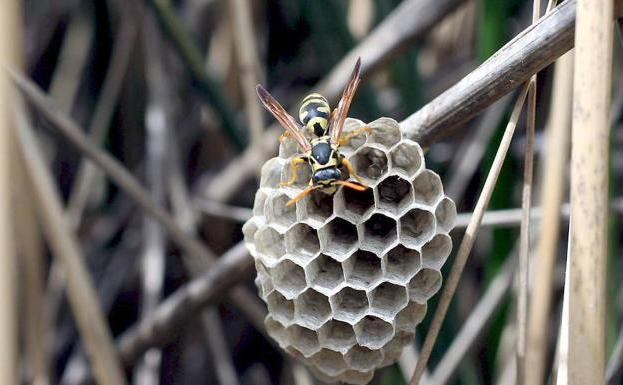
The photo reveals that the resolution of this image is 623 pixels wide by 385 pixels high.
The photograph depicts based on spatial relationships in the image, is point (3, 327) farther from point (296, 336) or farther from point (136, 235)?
point (136, 235)

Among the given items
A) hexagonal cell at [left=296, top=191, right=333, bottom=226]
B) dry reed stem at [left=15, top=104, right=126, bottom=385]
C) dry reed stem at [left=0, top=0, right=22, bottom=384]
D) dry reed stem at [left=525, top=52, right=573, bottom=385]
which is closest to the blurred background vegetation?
dry reed stem at [left=15, top=104, right=126, bottom=385]

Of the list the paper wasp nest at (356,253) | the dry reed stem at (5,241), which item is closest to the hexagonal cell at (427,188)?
the paper wasp nest at (356,253)

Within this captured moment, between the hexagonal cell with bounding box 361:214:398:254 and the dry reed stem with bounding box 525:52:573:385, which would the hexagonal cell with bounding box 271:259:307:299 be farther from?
the dry reed stem with bounding box 525:52:573:385

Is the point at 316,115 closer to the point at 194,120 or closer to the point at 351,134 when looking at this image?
the point at 351,134

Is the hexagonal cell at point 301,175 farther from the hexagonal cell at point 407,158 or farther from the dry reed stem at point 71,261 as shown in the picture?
the dry reed stem at point 71,261

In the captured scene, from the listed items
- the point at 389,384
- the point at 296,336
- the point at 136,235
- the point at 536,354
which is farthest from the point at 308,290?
the point at 136,235

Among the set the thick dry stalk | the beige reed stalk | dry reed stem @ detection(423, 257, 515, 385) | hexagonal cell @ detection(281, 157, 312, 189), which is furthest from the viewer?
dry reed stem @ detection(423, 257, 515, 385)
